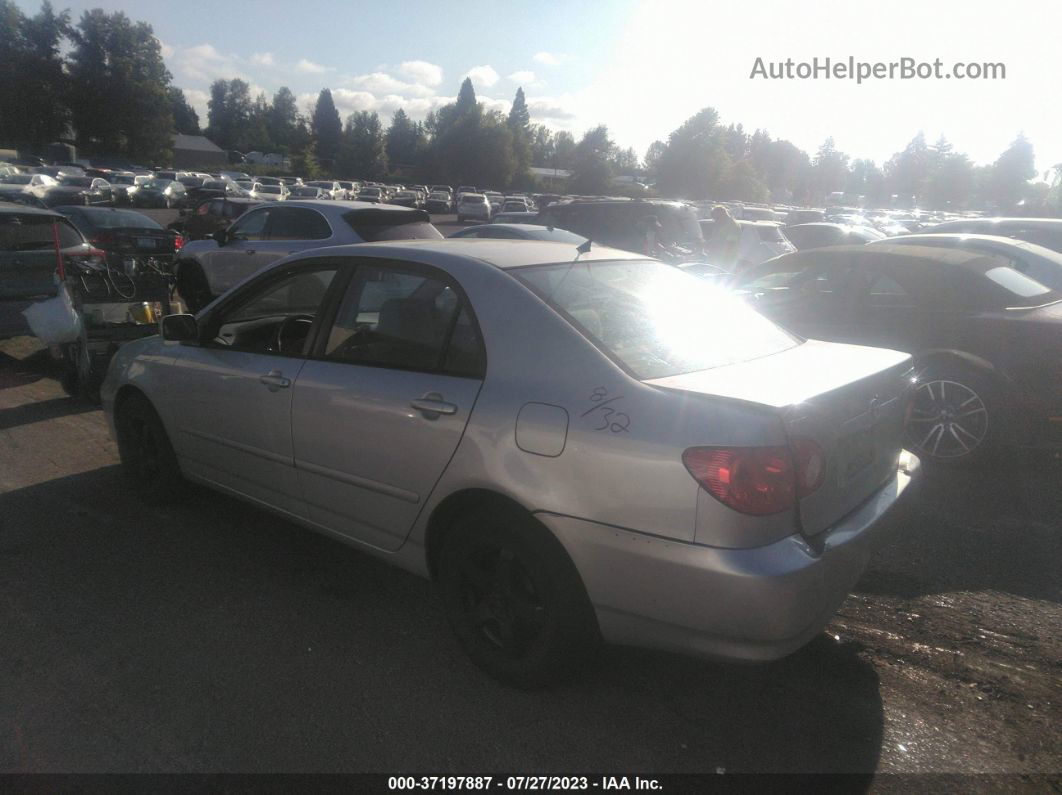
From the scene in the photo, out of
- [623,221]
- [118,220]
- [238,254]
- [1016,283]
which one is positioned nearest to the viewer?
[1016,283]

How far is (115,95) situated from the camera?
75.4m

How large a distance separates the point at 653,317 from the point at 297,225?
306 inches


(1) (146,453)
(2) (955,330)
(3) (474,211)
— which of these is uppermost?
(2) (955,330)

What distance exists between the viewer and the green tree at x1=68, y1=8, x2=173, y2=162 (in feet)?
247

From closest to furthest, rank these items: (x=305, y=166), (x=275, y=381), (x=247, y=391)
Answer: (x=275, y=381), (x=247, y=391), (x=305, y=166)

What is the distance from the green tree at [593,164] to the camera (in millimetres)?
73062

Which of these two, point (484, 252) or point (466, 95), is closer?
point (484, 252)

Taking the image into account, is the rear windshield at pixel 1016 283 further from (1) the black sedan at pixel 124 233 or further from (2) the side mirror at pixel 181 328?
(1) the black sedan at pixel 124 233

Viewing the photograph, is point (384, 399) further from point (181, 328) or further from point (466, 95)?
point (466, 95)

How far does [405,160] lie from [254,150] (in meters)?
20.8

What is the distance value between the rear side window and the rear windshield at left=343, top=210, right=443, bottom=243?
0.35 metres

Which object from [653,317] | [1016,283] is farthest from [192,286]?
[1016,283]

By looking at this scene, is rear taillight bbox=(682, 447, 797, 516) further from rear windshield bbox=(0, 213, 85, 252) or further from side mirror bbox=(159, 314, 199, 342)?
rear windshield bbox=(0, 213, 85, 252)

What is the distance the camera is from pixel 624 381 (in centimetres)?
279
